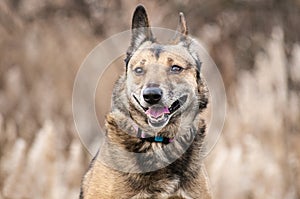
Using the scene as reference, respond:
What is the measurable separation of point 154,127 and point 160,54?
432 millimetres

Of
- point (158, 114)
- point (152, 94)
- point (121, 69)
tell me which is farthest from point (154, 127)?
point (121, 69)

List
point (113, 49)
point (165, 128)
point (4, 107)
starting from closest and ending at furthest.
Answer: point (165, 128)
point (4, 107)
point (113, 49)

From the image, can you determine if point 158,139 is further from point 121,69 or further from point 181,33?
point 121,69

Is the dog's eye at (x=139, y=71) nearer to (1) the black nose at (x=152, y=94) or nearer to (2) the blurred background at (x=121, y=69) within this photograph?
(1) the black nose at (x=152, y=94)

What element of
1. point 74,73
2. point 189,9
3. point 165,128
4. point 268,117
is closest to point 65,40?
point 74,73

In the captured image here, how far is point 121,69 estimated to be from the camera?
875cm

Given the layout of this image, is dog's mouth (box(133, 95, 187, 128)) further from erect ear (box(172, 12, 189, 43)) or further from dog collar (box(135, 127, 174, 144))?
erect ear (box(172, 12, 189, 43))

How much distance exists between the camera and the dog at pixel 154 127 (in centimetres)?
444

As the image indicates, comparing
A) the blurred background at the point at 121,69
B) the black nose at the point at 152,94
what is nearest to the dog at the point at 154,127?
the black nose at the point at 152,94

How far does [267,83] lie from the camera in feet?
26.9

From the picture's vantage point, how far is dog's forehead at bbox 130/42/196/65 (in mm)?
4547

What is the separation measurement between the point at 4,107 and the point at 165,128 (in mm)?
4116

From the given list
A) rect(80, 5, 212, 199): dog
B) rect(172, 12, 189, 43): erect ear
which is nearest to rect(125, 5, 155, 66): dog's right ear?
rect(80, 5, 212, 199): dog

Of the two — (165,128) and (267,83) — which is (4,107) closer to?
(267,83)
